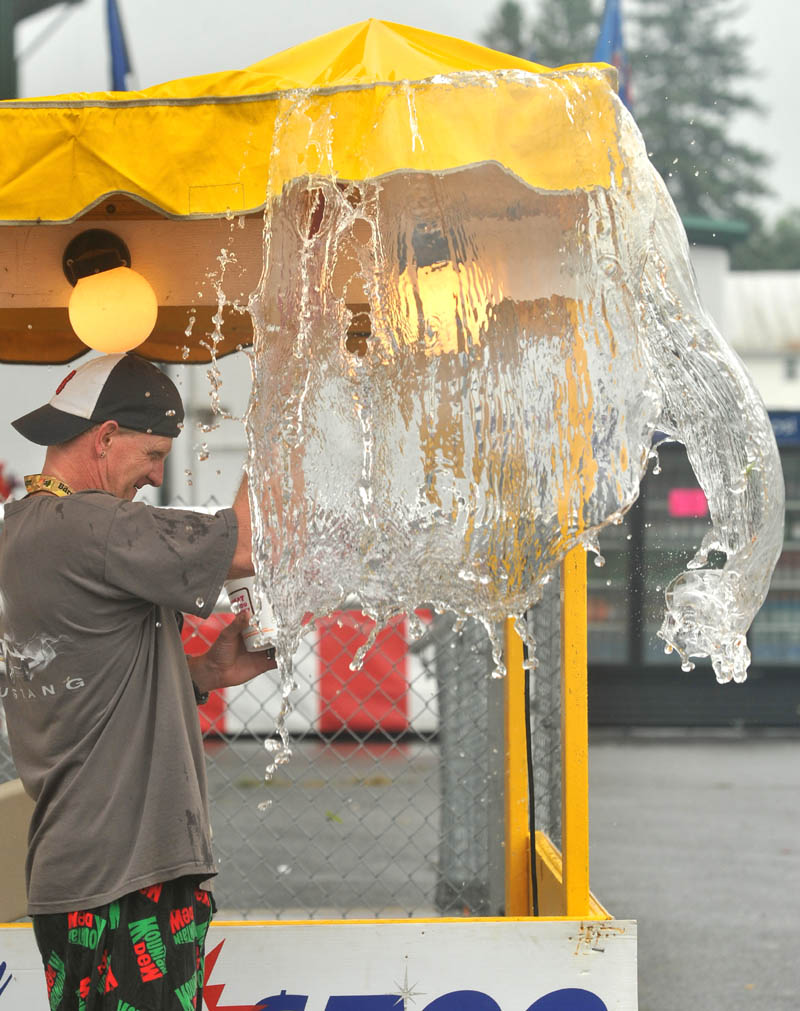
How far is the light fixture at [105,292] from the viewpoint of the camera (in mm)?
3070

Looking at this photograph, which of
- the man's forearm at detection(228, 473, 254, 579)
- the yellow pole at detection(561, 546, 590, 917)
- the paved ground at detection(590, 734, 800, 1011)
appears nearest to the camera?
the man's forearm at detection(228, 473, 254, 579)

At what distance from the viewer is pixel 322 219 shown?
2543mm

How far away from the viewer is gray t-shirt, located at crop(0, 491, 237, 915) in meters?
2.28

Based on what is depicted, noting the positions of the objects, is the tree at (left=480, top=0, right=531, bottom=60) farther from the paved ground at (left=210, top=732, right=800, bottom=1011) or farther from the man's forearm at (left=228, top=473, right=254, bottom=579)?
the man's forearm at (left=228, top=473, right=254, bottom=579)

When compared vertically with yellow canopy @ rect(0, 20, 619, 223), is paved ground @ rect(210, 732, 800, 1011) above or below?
below

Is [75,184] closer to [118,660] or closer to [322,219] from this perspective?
[322,219]

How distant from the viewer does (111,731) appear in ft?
7.62

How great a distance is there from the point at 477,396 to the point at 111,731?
0.98m

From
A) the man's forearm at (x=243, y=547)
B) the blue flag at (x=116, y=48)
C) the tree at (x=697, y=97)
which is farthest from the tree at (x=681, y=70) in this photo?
the man's forearm at (x=243, y=547)

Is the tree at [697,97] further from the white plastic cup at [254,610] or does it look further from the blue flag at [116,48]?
the white plastic cup at [254,610]

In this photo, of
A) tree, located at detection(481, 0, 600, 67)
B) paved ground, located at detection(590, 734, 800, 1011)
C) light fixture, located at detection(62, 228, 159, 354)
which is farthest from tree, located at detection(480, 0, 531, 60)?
light fixture, located at detection(62, 228, 159, 354)

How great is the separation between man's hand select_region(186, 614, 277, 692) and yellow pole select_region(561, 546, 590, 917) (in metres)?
0.76

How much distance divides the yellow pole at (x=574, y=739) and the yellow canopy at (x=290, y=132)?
3.68 ft

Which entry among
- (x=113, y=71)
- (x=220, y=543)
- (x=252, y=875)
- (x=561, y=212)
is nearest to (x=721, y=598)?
(x=561, y=212)
